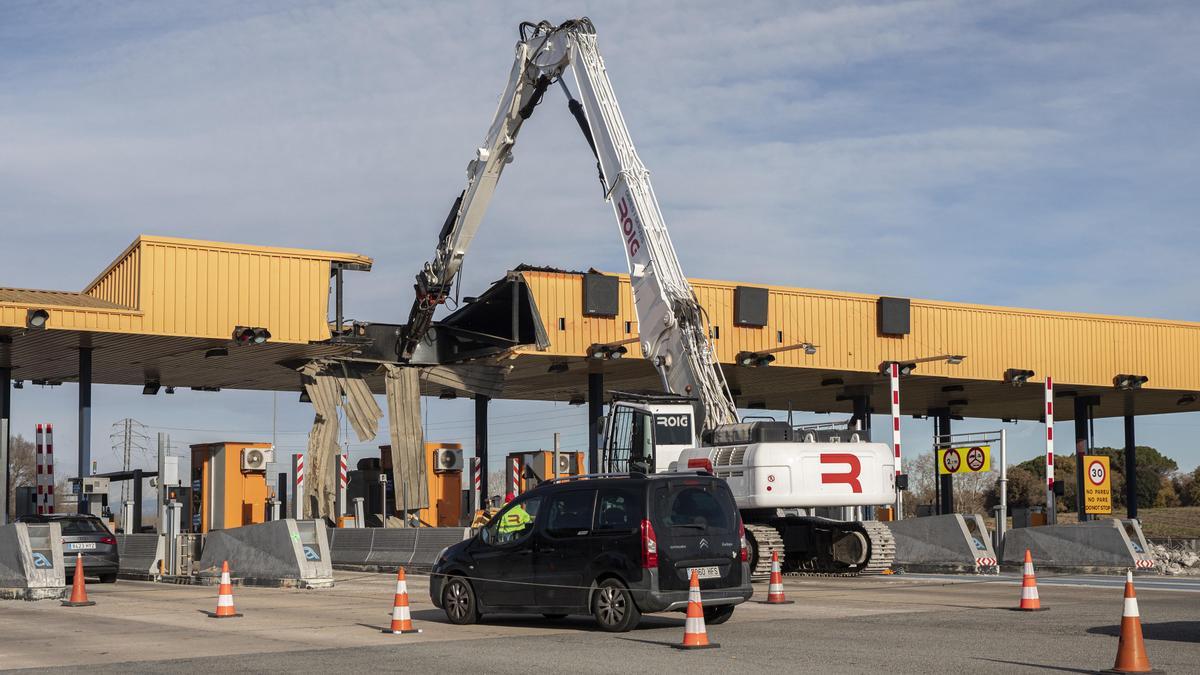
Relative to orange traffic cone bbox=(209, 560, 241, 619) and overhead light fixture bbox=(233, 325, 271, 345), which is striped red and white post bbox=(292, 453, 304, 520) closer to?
overhead light fixture bbox=(233, 325, 271, 345)

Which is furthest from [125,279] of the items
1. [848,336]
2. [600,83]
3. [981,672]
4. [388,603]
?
[981,672]

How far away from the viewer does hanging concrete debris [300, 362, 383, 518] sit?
34.2 meters

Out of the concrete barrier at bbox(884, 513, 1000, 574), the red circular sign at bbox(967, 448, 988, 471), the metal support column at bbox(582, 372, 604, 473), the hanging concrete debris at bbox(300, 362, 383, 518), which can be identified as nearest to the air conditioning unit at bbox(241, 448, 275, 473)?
the hanging concrete debris at bbox(300, 362, 383, 518)

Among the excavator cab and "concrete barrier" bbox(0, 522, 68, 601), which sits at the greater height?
the excavator cab

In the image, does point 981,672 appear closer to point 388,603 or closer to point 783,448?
point 388,603

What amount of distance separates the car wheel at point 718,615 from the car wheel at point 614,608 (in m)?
1.02

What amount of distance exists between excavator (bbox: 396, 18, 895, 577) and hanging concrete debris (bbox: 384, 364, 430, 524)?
700 cm

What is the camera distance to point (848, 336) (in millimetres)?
38312

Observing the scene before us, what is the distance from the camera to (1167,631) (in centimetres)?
1370

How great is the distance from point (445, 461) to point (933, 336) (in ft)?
46.1

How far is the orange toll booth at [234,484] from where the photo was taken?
34750mm

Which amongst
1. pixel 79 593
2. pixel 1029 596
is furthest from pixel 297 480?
pixel 1029 596

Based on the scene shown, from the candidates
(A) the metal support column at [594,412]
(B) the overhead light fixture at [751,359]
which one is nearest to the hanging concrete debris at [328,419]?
(A) the metal support column at [594,412]

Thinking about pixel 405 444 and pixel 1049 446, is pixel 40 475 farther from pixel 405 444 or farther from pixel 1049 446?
pixel 1049 446
